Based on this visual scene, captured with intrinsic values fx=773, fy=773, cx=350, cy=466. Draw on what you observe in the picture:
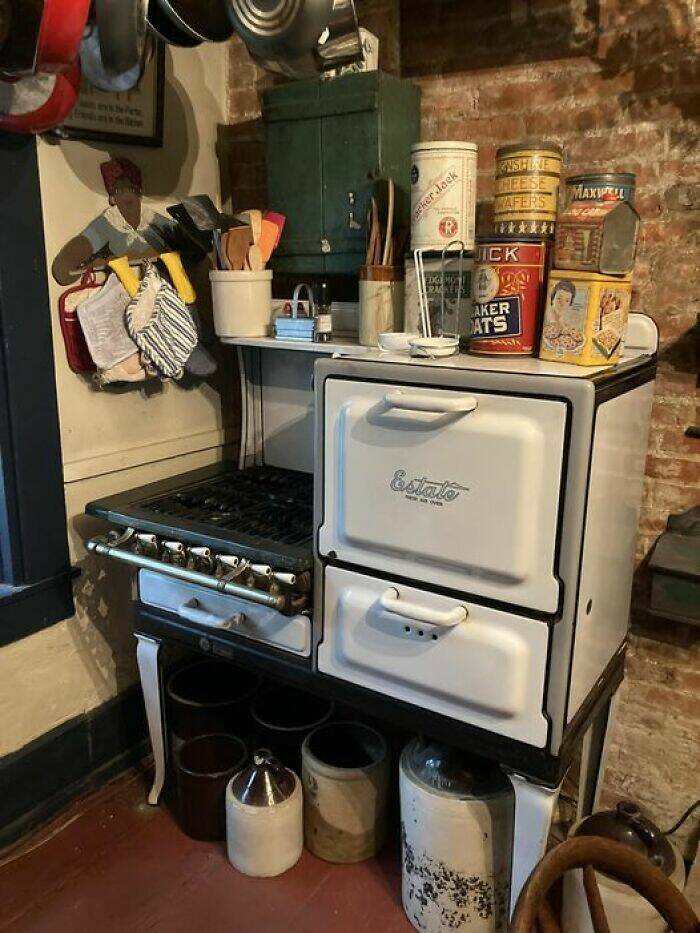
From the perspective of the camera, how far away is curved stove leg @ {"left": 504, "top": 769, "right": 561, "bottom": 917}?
1.41 m

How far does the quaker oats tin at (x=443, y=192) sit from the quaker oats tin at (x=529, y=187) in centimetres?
10

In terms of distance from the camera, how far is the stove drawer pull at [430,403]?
1.31 m

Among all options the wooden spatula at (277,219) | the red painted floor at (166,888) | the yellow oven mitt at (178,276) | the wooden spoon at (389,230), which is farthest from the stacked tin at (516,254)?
the red painted floor at (166,888)

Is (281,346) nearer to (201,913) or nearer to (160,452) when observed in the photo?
(160,452)

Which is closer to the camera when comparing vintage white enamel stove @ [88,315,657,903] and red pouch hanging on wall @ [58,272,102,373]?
vintage white enamel stove @ [88,315,657,903]

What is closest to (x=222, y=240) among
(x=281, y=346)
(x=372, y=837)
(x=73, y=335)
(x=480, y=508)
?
(x=281, y=346)

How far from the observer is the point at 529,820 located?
144 centimetres

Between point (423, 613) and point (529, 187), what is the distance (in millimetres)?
847

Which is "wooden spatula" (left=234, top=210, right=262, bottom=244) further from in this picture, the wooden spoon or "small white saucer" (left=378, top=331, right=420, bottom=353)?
"small white saucer" (left=378, top=331, right=420, bottom=353)

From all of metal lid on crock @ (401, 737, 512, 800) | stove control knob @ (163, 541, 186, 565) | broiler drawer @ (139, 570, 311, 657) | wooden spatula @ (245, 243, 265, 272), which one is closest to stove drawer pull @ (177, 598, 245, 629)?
broiler drawer @ (139, 570, 311, 657)

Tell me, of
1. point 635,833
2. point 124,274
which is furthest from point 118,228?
point 635,833

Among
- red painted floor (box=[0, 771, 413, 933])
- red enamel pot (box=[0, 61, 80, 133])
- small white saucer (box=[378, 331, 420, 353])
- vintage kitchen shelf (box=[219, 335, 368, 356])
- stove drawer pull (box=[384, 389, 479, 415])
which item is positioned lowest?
red painted floor (box=[0, 771, 413, 933])

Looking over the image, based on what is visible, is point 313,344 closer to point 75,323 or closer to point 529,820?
point 75,323

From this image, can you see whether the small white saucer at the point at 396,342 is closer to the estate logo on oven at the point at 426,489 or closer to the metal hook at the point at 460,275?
the metal hook at the point at 460,275
